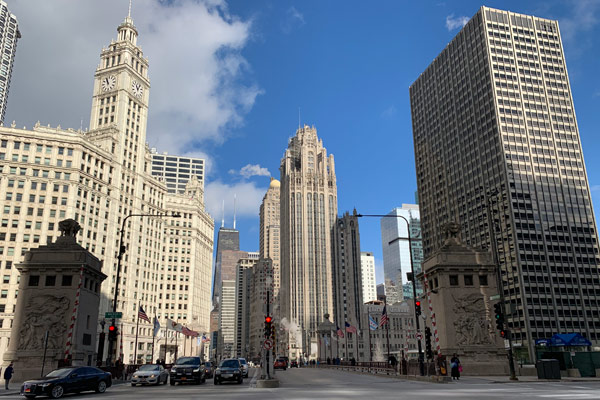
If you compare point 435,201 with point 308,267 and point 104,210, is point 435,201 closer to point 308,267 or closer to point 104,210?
point 308,267

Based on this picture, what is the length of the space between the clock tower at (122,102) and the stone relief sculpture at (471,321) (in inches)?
3902

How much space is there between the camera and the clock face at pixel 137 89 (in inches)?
5080

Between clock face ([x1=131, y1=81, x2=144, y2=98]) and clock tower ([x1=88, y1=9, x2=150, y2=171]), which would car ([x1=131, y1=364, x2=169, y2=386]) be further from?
clock face ([x1=131, y1=81, x2=144, y2=98])

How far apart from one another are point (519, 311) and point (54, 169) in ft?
369

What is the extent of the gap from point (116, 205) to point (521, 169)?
349 feet

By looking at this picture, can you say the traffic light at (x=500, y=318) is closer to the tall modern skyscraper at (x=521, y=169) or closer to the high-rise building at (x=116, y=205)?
the high-rise building at (x=116, y=205)

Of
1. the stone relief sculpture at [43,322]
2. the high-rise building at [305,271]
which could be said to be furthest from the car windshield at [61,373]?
the high-rise building at [305,271]

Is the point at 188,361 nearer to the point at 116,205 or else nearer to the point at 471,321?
the point at 471,321

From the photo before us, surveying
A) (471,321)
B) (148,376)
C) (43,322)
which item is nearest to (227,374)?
(148,376)

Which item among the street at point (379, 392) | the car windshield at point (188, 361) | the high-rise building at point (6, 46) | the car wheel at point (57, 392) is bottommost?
the street at point (379, 392)

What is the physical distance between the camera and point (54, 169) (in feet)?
338

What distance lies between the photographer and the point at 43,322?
39.4m

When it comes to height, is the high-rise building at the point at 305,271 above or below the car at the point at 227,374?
above

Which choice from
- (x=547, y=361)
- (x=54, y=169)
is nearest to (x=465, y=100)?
(x=54, y=169)
